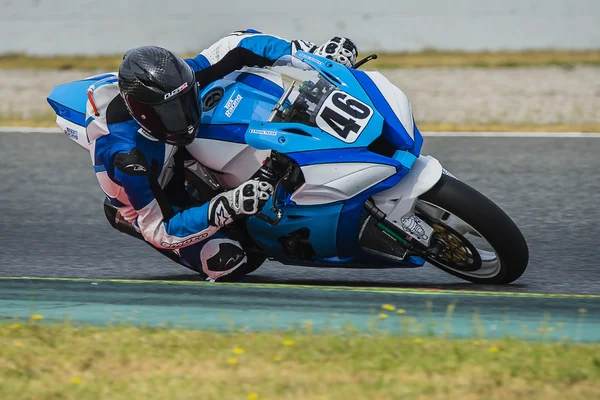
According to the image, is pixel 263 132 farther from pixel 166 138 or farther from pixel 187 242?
pixel 187 242

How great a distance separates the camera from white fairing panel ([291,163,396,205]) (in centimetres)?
421

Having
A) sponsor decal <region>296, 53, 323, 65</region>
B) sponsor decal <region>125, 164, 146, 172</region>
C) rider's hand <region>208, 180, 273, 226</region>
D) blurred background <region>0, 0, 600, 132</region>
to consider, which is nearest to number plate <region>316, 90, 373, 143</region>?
sponsor decal <region>296, 53, 323, 65</region>

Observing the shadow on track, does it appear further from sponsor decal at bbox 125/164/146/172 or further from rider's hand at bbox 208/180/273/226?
sponsor decal at bbox 125/164/146/172

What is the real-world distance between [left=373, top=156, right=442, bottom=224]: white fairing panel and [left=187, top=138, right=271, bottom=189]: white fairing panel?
22.5 inches

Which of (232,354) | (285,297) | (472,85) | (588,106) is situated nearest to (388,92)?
(285,297)

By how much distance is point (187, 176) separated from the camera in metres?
4.77

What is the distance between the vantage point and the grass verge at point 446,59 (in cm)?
1176

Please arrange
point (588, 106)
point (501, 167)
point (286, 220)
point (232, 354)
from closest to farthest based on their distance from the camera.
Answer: point (232, 354) < point (286, 220) < point (501, 167) < point (588, 106)

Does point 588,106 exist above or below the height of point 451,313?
below

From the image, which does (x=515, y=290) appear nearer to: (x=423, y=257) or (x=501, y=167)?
(x=423, y=257)

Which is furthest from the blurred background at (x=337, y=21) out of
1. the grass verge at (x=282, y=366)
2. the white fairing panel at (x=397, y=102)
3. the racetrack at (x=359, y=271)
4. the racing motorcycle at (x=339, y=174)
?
the grass verge at (x=282, y=366)

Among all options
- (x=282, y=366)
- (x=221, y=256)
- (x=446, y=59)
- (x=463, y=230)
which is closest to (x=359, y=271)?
(x=221, y=256)

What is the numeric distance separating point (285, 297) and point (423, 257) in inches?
27.9

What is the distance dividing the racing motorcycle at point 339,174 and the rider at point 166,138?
0.13m
